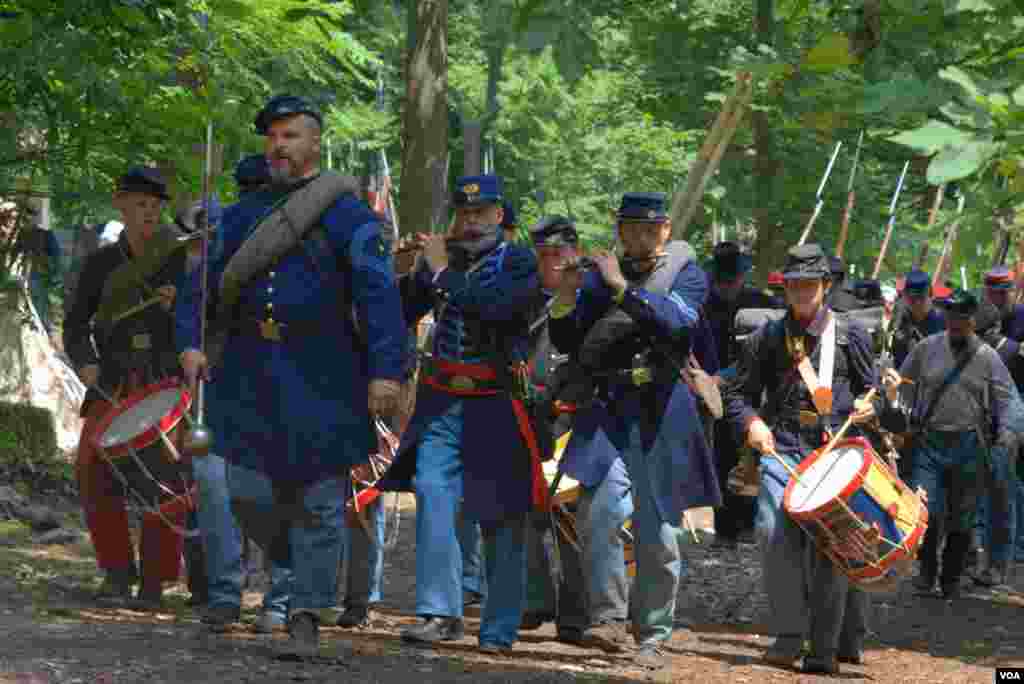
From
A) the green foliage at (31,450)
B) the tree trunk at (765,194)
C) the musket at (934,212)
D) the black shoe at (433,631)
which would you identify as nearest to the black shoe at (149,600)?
the black shoe at (433,631)

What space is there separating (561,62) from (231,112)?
597 centimetres

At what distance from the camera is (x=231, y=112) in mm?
14078

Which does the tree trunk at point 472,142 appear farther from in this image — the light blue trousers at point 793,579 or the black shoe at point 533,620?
the light blue trousers at point 793,579

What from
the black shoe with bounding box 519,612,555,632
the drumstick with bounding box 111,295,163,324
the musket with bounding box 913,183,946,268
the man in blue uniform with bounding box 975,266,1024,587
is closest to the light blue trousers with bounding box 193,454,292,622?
the drumstick with bounding box 111,295,163,324

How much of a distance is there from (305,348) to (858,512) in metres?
2.95

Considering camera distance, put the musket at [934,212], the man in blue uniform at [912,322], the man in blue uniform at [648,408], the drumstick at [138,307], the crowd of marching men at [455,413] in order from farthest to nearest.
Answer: the man in blue uniform at [912,322] < the drumstick at [138,307] < the man in blue uniform at [648,408] < the crowd of marching men at [455,413] < the musket at [934,212]

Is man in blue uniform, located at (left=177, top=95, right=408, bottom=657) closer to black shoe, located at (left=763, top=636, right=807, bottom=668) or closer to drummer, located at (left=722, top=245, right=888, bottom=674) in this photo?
drummer, located at (left=722, top=245, right=888, bottom=674)

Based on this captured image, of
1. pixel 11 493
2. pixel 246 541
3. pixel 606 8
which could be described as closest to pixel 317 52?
pixel 11 493

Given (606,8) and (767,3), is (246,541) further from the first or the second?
(767,3)

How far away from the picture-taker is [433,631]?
9.41 m

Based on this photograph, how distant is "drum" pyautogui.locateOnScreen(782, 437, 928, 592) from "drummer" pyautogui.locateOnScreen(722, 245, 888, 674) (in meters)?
0.20

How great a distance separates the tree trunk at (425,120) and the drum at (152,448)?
Result: 242 inches

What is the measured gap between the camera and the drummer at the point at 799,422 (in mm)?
10328

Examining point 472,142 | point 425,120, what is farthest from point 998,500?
point 472,142
